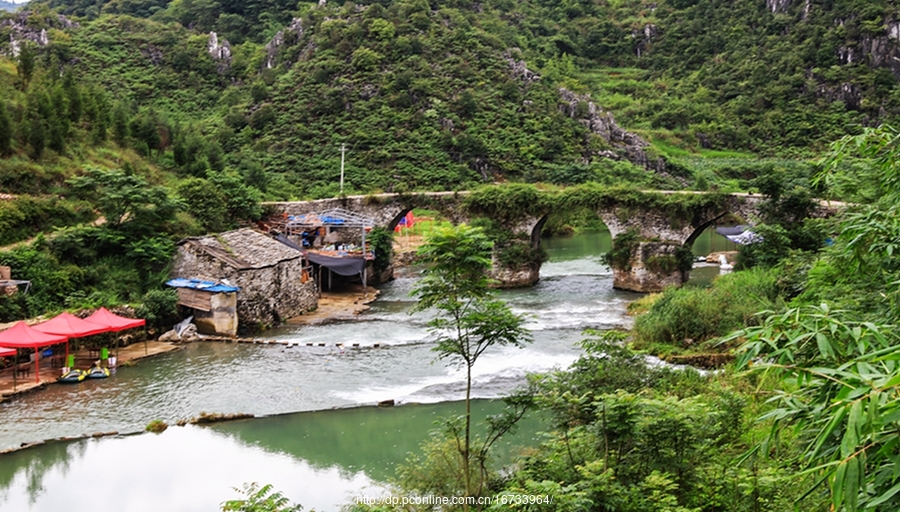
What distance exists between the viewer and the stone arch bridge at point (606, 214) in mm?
29406

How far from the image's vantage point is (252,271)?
2206 centimetres

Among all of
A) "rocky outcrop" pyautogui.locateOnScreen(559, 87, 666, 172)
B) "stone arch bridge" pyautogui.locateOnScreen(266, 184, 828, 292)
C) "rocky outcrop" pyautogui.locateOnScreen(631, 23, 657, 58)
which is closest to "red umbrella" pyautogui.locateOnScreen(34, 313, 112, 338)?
"stone arch bridge" pyautogui.locateOnScreen(266, 184, 828, 292)

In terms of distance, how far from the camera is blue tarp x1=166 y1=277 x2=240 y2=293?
20.8 meters

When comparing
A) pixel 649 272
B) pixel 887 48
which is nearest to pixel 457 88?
pixel 649 272

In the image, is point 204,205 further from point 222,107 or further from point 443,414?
point 222,107

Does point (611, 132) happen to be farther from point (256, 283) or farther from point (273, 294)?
point (256, 283)

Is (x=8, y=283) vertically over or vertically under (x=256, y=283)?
over

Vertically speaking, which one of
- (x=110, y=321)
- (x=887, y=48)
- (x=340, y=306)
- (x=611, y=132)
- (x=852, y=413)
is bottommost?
(x=340, y=306)

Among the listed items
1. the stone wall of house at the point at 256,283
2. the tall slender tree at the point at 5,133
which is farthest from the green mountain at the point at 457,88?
the stone wall of house at the point at 256,283

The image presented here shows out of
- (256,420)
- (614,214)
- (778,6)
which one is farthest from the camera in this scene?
(778,6)

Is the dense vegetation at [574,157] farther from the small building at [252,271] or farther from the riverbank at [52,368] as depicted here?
the riverbank at [52,368]

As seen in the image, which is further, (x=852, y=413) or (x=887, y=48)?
(x=887, y=48)

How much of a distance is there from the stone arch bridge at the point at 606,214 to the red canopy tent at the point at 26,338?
1570 cm

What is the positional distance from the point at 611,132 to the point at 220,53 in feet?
94.6
